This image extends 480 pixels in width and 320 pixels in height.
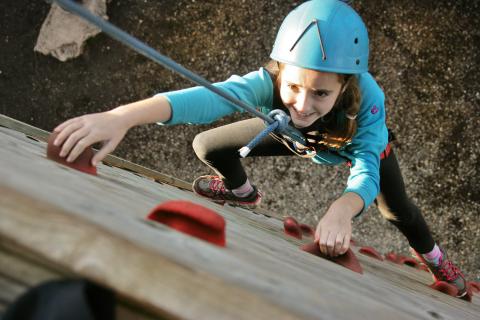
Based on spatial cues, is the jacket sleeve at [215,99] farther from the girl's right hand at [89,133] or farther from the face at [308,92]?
the girl's right hand at [89,133]

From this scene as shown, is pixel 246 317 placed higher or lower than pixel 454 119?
higher

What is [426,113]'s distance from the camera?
2.79 metres

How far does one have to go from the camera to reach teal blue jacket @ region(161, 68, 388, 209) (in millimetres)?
1296

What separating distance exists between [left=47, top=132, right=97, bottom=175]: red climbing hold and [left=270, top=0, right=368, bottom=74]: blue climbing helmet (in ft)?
2.12

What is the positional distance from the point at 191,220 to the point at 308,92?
2.69 ft

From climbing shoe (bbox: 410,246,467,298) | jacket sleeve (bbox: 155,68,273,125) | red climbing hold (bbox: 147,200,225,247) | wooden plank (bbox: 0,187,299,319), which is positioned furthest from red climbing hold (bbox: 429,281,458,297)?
wooden plank (bbox: 0,187,299,319)

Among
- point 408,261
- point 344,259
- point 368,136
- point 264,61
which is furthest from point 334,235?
point 264,61

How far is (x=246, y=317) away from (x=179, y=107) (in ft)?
2.85

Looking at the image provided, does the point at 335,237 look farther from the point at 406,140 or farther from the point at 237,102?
the point at 406,140

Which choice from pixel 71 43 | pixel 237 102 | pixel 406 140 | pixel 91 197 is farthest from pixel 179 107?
pixel 71 43

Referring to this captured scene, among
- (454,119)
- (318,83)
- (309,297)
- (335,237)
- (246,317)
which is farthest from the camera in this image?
(454,119)

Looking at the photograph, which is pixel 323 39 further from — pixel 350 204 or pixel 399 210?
pixel 399 210

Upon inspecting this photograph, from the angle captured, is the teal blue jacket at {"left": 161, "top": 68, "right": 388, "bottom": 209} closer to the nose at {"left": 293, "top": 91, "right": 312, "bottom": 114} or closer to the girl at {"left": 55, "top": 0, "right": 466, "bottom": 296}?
the girl at {"left": 55, "top": 0, "right": 466, "bottom": 296}

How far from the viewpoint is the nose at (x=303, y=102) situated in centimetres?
138
